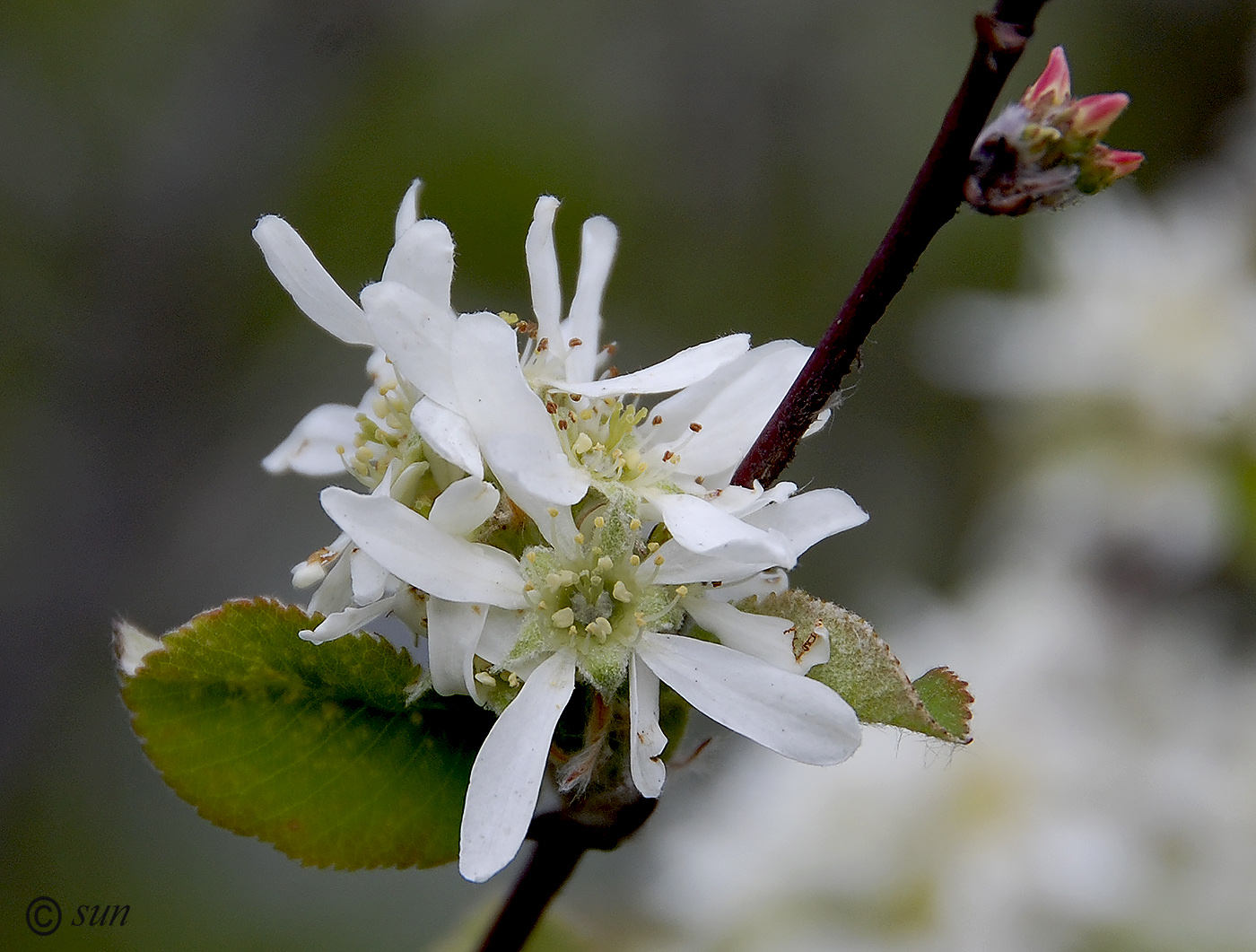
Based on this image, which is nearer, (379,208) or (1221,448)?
(1221,448)

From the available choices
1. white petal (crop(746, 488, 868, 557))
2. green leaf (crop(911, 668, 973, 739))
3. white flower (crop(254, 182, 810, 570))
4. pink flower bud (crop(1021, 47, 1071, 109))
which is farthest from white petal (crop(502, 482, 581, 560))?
pink flower bud (crop(1021, 47, 1071, 109))

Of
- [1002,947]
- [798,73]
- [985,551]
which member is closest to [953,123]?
[1002,947]

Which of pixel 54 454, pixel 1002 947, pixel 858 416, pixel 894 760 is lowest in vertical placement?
pixel 858 416

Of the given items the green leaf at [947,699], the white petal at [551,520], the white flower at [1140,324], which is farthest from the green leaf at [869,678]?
the white flower at [1140,324]

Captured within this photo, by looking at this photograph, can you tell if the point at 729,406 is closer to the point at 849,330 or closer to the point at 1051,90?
the point at 849,330

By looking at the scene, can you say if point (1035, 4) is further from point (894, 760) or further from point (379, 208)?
point (379, 208)

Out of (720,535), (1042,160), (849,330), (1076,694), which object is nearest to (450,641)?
(720,535)
